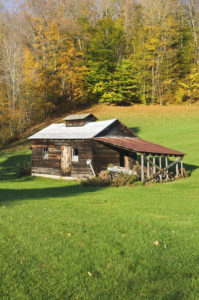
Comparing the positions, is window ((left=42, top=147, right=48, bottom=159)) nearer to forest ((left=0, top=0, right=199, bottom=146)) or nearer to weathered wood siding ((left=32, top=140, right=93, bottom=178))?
weathered wood siding ((left=32, top=140, right=93, bottom=178))

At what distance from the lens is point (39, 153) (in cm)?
2738

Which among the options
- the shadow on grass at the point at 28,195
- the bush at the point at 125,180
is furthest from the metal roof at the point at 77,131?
the shadow on grass at the point at 28,195

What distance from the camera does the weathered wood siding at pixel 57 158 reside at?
23.3 meters

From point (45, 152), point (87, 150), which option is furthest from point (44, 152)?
point (87, 150)

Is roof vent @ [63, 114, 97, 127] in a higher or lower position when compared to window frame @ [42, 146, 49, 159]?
higher

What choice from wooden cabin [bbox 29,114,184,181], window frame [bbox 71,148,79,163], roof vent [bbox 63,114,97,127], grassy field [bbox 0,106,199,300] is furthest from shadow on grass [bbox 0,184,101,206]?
roof vent [bbox 63,114,97,127]

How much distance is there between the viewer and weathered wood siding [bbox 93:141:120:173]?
909 inches

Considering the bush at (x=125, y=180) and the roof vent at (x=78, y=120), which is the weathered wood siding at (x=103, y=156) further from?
the roof vent at (x=78, y=120)

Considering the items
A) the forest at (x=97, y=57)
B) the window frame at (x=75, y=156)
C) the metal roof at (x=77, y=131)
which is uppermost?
the forest at (x=97, y=57)

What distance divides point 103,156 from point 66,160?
3.72 meters

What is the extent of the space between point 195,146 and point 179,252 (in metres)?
27.3

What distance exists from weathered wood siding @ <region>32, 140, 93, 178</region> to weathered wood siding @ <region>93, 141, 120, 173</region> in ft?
1.79

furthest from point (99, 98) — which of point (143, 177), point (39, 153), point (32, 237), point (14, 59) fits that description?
point (32, 237)

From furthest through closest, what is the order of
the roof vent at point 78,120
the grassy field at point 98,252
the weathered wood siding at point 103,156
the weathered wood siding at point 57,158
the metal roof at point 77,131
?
the roof vent at point 78,120 → the metal roof at point 77,131 → the weathered wood siding at point 57,158 → the weathered wood siding at point 103,156 → the grassy field at point 98,252
